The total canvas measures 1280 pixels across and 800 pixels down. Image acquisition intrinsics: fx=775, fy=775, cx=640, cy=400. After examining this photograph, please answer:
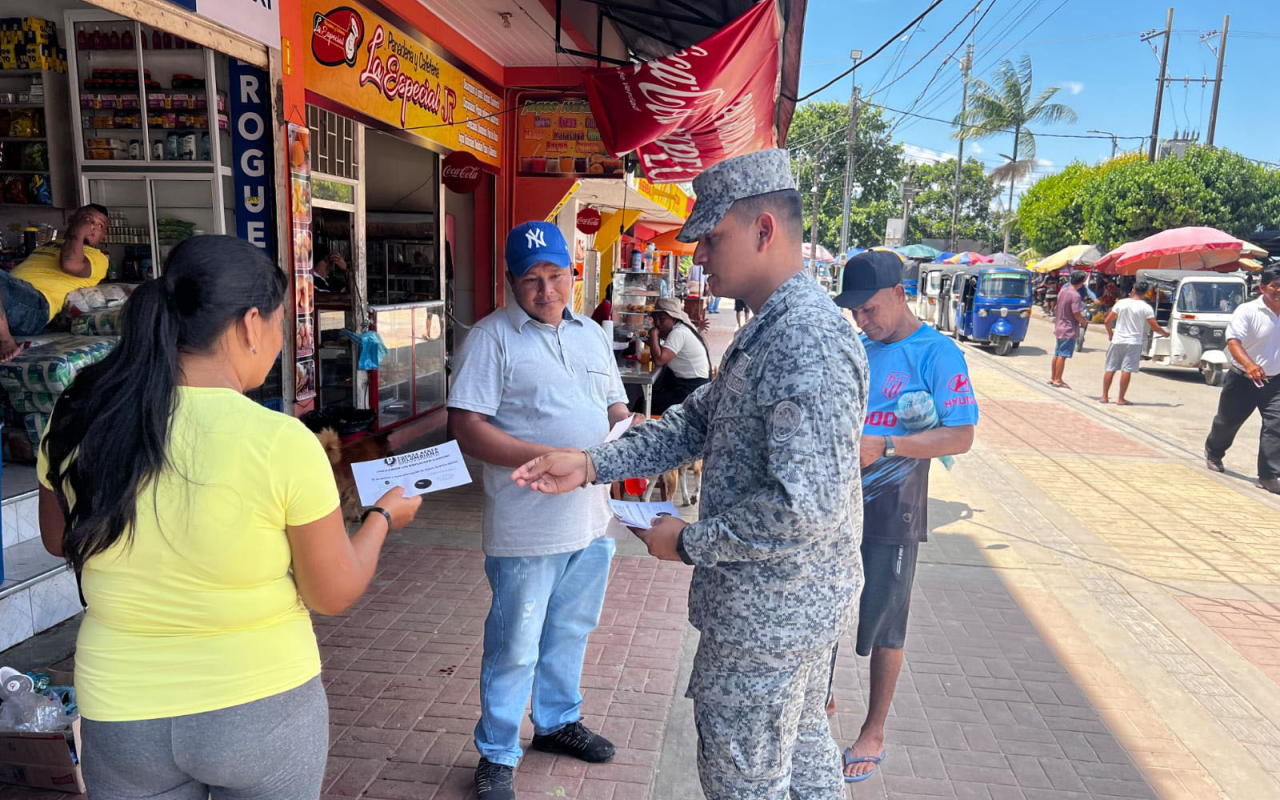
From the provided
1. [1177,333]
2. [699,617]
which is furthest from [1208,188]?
[699,617]

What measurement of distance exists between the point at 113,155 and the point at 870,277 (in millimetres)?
6204

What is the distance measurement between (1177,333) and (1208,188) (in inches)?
649

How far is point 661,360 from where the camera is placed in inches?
264

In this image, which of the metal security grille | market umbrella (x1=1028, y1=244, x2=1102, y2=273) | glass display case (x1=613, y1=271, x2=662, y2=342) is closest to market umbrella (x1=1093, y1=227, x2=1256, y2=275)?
market umbrella (x1=1028, y1=244, x2=1102, y2=273)

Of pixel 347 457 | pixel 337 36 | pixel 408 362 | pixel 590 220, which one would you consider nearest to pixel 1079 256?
pixel 590 220

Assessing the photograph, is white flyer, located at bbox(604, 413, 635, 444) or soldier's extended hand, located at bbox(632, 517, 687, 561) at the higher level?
white flyer, located at bbox(604, 413, 635, 444)

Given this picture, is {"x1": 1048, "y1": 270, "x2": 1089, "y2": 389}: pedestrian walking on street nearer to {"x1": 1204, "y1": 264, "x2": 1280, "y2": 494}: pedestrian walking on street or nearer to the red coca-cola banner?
{"x1": 1204, "y1": 264, "x2": 1280, "y2": 494}: pedestrian walking on street

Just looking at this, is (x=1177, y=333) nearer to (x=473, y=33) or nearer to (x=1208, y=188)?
(x=473, y=33)

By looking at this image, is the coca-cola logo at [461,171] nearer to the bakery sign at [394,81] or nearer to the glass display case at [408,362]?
the bakery sign at [394,81]

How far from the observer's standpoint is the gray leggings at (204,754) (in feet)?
4.67

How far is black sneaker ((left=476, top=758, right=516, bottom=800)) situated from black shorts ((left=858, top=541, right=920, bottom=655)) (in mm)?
1467

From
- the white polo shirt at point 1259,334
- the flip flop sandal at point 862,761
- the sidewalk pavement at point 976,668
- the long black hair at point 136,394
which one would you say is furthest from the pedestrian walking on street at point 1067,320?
the long black hair at point 136,394

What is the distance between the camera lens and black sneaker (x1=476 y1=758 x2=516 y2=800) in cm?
271

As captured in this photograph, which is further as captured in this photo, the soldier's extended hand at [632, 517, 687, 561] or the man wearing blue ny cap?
the man wearing blue ny cap
